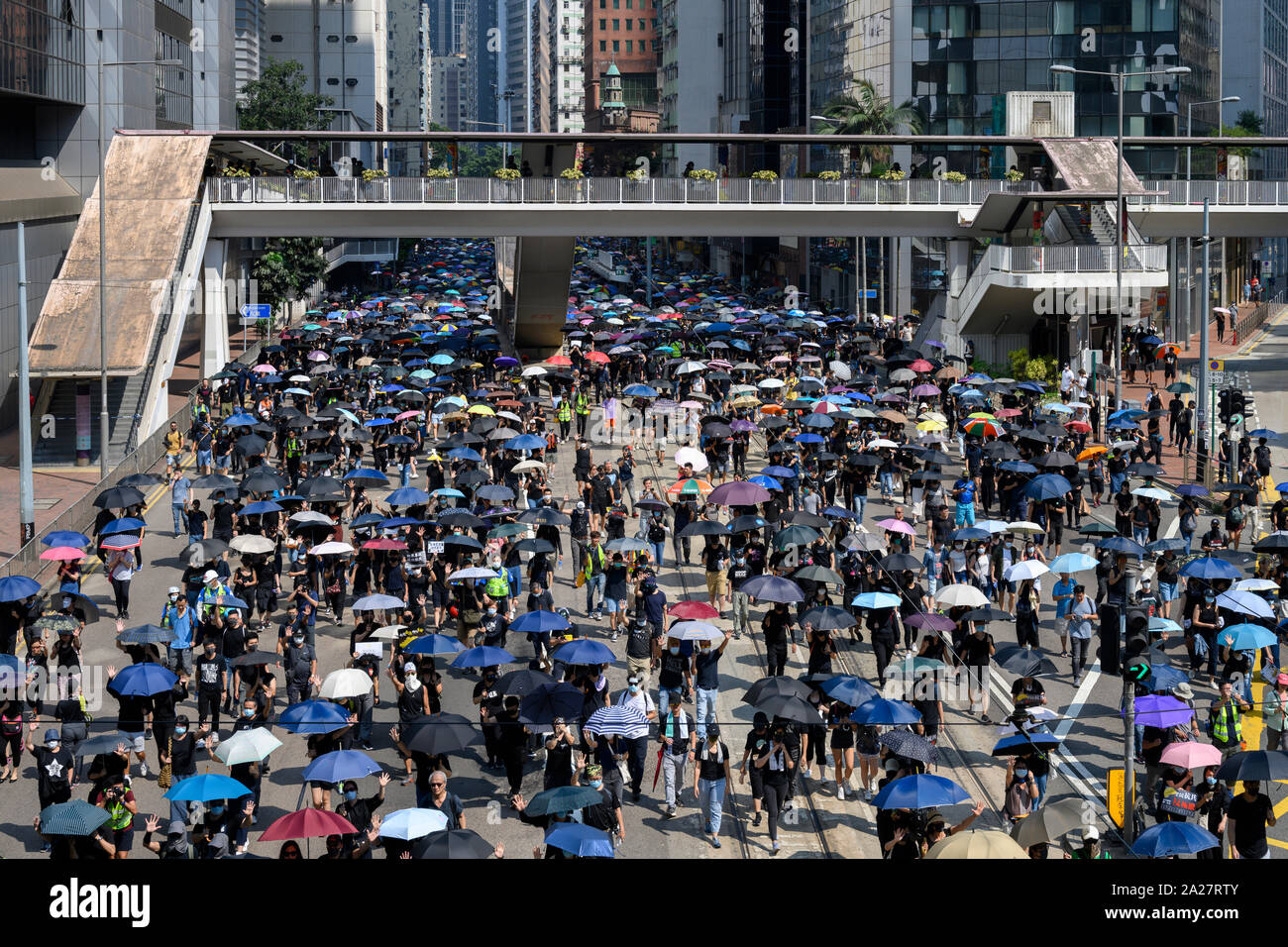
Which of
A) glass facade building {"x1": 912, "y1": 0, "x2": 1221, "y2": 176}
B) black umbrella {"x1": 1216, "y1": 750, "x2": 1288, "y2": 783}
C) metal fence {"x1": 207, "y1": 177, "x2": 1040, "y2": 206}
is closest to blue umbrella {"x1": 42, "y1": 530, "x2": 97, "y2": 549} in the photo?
black umbrella {"x1": 1216, "y1": 750, "x2": 1288, "y2": 783}

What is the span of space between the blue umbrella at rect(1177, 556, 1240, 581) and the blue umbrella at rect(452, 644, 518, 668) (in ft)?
33.2

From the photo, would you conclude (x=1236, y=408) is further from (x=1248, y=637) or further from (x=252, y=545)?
(x=252, y=545)

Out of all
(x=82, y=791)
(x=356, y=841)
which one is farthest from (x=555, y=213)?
(x=356, y=841)

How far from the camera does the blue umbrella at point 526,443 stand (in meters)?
34.5

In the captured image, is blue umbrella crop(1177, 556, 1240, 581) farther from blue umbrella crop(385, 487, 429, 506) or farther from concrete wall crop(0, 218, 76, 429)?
concrete wall crop(0, 218, 76, 429)

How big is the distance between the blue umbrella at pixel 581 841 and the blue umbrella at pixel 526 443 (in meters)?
21.6

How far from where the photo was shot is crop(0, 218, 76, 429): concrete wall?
50031mm

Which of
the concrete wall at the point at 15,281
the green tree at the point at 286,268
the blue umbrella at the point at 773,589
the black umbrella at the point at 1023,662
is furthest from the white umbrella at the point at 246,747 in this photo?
the green tree at the point at 286,268

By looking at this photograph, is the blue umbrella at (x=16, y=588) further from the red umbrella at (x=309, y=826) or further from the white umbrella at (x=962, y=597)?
the white umbrella at (x=962, y=597)

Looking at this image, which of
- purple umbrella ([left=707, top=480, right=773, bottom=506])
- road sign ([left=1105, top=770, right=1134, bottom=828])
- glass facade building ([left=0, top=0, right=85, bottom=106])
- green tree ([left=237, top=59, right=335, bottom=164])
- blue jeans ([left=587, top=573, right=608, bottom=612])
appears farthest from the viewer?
green tree ([left=237, top=59, right=335, bottom=164])

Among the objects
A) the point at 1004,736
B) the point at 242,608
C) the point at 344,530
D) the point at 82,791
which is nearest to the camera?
the point at 1004,736

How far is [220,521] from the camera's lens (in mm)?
29234

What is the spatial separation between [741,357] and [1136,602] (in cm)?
3351

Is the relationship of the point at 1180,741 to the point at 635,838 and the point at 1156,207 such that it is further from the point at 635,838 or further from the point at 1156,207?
the point at 1156,207
